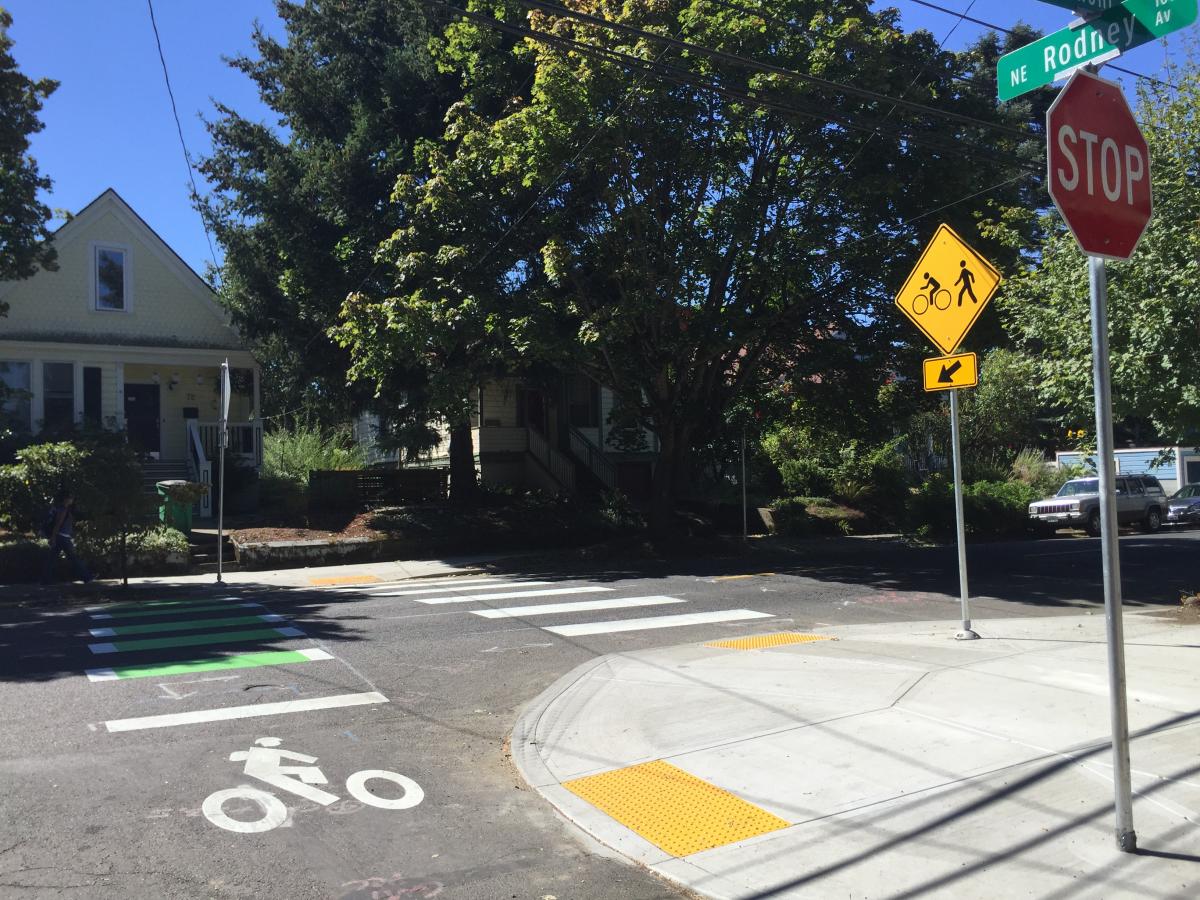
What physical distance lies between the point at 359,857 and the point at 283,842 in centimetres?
47

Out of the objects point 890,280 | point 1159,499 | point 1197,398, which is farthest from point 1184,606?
point 1159,499

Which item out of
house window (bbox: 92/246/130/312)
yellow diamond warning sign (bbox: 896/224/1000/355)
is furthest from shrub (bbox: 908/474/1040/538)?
house window (bbox: 92/246/130/312)

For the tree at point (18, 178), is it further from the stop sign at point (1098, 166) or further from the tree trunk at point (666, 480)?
the stop sign at point (1098, 166)

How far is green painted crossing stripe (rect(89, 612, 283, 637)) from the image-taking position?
10898 millimetres

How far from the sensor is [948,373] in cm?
966

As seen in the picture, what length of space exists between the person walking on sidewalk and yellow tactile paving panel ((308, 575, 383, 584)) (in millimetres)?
3528

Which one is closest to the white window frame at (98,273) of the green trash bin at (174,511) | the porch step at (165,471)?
the porch step at (165,471)

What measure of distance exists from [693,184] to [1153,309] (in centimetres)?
911

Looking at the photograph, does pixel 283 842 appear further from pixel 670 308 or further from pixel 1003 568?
pixel 1003 568

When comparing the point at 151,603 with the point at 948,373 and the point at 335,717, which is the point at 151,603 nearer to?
the point at 335,717

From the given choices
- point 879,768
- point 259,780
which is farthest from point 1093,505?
point 259,780

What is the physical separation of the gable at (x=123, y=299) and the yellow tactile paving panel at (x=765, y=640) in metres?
18.6

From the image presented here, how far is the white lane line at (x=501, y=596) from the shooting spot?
13.5 metres

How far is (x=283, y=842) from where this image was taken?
498cm
